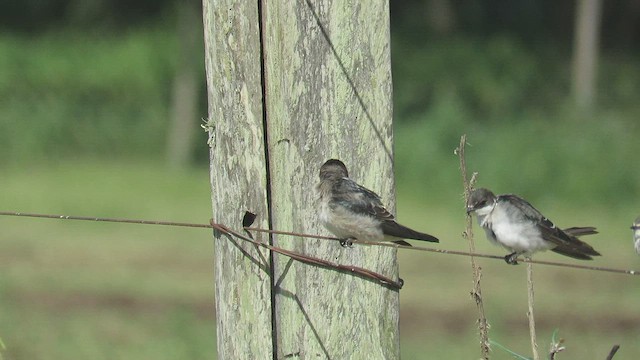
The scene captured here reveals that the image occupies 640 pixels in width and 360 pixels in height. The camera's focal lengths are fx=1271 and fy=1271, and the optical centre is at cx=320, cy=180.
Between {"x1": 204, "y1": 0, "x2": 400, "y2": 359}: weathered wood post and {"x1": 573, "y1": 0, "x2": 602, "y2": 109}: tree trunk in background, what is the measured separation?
1059 cm

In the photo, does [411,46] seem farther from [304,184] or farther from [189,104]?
[304,184]

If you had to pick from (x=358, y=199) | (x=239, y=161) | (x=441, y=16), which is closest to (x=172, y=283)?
(x=441, y=16)

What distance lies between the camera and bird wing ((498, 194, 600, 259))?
4293 mm

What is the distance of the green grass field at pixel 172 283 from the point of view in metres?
9.50

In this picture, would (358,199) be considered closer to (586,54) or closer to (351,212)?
(351,212)

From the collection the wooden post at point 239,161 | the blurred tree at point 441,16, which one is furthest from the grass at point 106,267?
the wooden post at point 239,161

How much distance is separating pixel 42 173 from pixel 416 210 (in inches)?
177

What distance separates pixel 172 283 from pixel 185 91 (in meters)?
3.80

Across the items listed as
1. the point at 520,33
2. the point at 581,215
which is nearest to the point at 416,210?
the point at 581,215

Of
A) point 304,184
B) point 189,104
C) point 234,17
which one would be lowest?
point 304,184

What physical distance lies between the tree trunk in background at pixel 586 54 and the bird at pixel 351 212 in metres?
9.96

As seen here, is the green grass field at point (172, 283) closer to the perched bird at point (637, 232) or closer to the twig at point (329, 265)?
the perched bird at point (637, 232)

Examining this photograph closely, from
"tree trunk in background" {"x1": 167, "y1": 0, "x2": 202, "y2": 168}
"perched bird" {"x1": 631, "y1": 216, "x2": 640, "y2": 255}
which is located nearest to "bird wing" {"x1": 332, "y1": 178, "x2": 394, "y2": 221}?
"perched bird" {"x1": 631, "y1": 216, "x2": 640, "y2": 255}

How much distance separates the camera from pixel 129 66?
15.6 m
